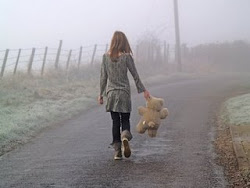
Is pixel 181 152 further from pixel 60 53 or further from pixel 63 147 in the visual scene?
pixel 60 53

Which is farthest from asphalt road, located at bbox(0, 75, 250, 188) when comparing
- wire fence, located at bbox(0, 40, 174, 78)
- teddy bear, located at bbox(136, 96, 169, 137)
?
wire fence, located at bbox(0, 40, 174, 78)

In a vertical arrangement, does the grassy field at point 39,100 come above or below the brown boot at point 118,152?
above

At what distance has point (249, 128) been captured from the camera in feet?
28.7

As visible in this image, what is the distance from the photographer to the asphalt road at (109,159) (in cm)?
588

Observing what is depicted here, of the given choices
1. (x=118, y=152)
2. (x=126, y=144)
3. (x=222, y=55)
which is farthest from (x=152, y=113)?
(x=222, y=55)

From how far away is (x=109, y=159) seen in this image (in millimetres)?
7086

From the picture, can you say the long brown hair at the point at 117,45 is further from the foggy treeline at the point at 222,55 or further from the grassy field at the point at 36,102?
the foggy treeline at the point at 222,55

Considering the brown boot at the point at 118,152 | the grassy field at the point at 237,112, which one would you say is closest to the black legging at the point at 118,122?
the brown boot at the point at 118,152

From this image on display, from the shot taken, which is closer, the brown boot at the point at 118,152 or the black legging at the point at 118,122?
the brown boot at the point at 118,152

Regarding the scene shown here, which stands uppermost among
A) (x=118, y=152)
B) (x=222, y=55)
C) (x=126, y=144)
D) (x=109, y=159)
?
(x=222, y=55)

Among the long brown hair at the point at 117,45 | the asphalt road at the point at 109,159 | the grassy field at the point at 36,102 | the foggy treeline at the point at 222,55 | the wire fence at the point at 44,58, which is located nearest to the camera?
the asphalt road at the point at 109,159

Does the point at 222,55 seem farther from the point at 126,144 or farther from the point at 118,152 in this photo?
the point at 126,144

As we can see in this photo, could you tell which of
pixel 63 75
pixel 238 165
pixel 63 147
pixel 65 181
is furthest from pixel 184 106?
pixel 63 75

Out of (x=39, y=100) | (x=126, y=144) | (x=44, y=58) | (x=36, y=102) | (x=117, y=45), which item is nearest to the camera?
(x=126, y=144)
